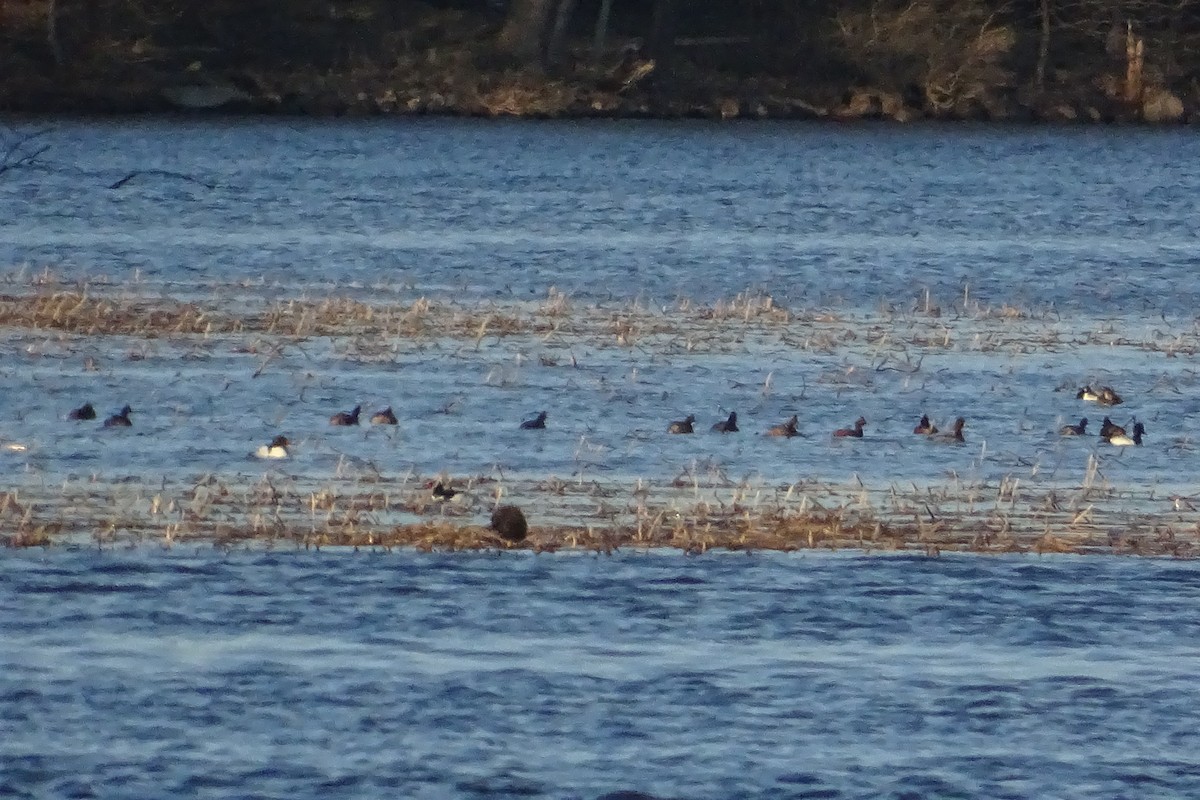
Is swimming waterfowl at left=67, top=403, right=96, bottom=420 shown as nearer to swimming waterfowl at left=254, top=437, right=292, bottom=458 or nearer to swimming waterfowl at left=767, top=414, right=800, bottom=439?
swimming waterfowl at left=254, top=437, right=292, bottom=458

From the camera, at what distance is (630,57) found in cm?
5762

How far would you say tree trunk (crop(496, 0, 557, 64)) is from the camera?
56.6 metres

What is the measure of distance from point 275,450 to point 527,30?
43.1 m

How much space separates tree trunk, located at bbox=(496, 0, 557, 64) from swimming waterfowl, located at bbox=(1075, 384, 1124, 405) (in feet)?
132

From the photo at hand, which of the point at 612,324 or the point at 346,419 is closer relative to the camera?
the point at 346,419

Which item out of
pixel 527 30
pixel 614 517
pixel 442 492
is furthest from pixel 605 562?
pixel 527 30

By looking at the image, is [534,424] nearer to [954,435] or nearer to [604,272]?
[954,435]

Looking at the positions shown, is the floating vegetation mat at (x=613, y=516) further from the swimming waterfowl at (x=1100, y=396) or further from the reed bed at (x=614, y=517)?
the swimming waterfowl at (x=1100, y=396)

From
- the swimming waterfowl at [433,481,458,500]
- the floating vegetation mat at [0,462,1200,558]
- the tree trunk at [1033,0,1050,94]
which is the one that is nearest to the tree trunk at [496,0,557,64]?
the tree trunk at [1033,0,1050,94]

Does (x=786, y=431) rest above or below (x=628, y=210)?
below

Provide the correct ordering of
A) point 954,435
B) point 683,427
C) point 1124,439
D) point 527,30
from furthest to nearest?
point 527,30 → point 683,427 → point 954,435 → point 1124,439

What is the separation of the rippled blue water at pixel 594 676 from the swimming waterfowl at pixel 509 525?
8.0 inches

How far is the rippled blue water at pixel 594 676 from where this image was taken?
→ 28.5ft

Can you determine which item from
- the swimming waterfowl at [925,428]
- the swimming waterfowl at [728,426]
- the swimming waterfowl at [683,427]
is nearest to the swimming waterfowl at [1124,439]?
the swimming waterfowl at [925,428]
